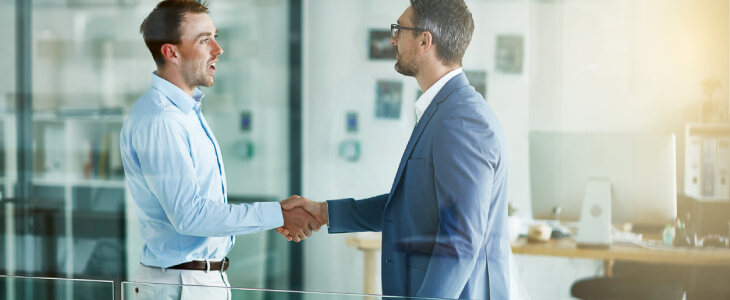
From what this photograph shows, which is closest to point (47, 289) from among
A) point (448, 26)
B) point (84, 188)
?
point (84, 188)

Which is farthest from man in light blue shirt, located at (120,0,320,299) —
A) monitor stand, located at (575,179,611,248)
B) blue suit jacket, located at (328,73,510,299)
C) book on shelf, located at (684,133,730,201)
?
book on shelf, located at (684,133,730,201)

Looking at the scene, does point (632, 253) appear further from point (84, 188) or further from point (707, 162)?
point (84, 188)

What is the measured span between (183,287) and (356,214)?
64cm

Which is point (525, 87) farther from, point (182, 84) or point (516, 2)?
point (182, 84)

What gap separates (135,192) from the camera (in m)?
2.46

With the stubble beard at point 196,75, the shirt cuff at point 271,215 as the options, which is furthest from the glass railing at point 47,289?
the stubble beard at point 196,75

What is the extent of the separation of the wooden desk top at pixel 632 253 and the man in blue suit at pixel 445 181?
3.9 inches

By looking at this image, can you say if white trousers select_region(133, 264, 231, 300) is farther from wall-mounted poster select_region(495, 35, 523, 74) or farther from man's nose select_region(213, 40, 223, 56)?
wall-mounted poster select_region(495, 35, 523, 74)

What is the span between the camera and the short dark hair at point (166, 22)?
235cm

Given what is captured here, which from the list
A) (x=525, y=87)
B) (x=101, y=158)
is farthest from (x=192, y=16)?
(x=525, y=87)

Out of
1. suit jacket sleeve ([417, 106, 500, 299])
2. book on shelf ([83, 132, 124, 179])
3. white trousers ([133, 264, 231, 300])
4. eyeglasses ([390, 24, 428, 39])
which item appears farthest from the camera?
book on shelf ([83, 132, 124, 179])

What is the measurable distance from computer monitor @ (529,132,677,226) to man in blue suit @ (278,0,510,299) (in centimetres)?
13

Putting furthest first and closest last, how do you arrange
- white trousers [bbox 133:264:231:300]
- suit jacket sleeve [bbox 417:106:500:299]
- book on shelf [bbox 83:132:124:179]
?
book on shelf [bbox 83:132:124:179], white trousers [bbox 133:264:231:300], suit jacket sleeve [bbox 417:106:500:299]

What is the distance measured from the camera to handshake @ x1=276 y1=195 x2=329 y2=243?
2.30m
